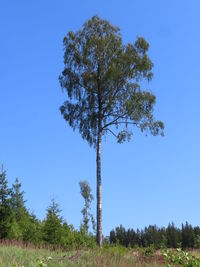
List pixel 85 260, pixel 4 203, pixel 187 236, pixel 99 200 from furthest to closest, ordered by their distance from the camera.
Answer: pixel 187 236 < pixel 4 203 < pixel 99 200 < pixel 85 260

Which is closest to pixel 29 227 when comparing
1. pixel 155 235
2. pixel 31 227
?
pixel 31 227

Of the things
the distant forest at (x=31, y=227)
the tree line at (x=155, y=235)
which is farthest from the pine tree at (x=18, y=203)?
the tree line at (x=155, y=235)

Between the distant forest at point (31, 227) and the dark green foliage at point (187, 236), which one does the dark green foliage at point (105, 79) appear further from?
the dark green foliage at point (187, 236)

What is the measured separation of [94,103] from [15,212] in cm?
1229

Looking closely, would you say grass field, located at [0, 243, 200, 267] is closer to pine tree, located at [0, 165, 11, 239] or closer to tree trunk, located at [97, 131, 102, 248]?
tree trunk, located at [97, 131, 102, 248]

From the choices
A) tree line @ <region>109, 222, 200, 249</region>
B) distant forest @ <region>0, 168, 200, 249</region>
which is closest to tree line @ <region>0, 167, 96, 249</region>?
distant forest @ <region>0, 168, 200, 249</region>

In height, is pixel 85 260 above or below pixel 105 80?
below

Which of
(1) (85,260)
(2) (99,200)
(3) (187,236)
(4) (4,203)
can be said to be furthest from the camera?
(3) (187,236)

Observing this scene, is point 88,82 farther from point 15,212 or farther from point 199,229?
point 199,229

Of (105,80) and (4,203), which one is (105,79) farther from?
(4,203)

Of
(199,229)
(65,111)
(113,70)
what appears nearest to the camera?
(113,70)

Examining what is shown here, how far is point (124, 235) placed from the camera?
6278cm

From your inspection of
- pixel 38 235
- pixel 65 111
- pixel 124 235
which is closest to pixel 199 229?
pixel 124 235

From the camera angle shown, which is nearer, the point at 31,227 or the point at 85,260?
the point at 85,260
